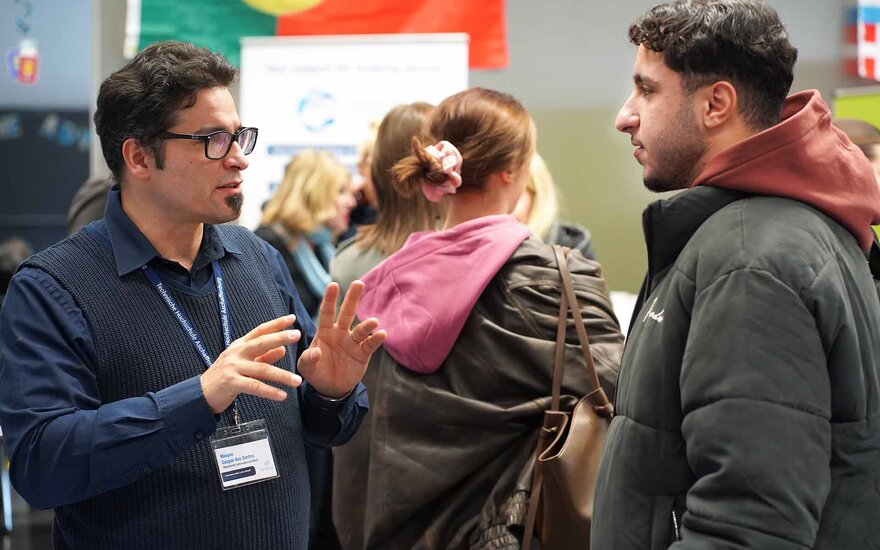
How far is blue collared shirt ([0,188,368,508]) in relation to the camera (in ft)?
5.13

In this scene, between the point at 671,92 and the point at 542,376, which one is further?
the point at 542,376

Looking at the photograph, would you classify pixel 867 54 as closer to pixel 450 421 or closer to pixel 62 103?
pixel 450 421

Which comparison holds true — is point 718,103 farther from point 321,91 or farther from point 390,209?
point 321,91

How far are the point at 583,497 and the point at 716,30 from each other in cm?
105

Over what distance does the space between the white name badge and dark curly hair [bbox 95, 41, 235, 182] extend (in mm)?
513

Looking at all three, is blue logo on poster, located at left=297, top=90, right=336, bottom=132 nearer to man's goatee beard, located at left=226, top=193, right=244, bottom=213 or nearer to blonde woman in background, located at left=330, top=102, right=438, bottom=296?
blonde woman in background, located at left=330, top=102, right=438, bottom=296

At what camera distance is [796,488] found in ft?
3.91

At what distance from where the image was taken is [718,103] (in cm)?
146

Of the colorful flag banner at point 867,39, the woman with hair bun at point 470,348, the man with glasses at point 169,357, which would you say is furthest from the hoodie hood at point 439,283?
the colorful flag banner at point 867,39

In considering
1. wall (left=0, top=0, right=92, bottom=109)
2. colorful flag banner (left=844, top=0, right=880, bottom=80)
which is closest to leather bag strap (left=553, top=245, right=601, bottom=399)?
colorful flag banner (left=844, top=0, right=880, bottom=80)

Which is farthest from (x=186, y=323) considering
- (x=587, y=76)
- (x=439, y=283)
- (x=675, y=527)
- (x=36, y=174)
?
(x=36, y=174)

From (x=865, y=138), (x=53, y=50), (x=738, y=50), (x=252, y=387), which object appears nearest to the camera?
(x=738, y=50)

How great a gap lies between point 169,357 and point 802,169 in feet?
3.56

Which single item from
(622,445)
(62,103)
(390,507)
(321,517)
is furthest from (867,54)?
(62,103)
